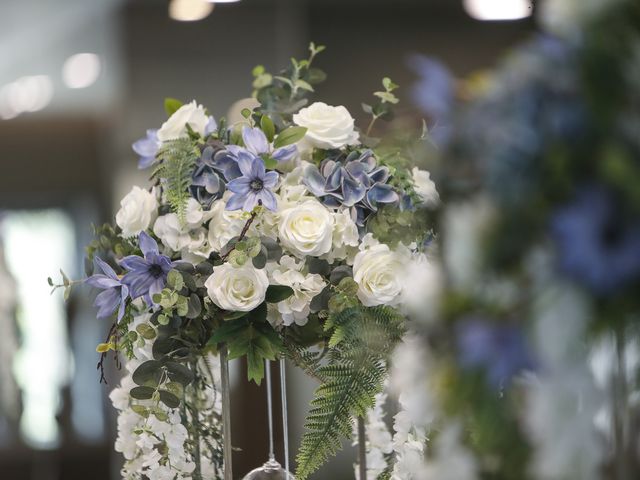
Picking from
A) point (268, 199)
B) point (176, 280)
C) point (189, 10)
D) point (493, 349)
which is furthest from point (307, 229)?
point (189, 10)

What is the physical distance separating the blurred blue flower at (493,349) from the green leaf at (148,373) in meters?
0.64

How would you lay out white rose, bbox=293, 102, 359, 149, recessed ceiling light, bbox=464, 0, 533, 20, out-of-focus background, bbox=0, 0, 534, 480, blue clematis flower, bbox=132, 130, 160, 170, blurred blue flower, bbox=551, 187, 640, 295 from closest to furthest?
blurred blue flower, bbox=551, 187, 640, 295 → white rose, bbox=293, 102, 359, 149 → blue clematis flower, bbox=132, 130, 160, 170 → recessed ceiling light, bbox=464, 0, 533, 20 → out-of-focus background, bbox=0, 0, 534, 480

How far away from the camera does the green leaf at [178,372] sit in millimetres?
1064

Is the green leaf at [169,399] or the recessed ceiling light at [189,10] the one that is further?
the recessed ceiling light at [189,10]

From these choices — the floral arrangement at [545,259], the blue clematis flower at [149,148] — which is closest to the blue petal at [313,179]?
the blue clematis flower at [149,148]

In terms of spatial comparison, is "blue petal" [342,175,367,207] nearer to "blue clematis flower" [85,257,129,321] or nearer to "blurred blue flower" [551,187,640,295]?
"blue clematis flower" [85,257,129,321]

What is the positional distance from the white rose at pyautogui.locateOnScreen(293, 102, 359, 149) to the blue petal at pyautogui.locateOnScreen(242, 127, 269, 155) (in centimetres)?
7

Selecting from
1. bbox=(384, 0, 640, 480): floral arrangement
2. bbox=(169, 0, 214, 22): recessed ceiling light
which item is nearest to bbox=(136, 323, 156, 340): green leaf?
bbox=(384, 0, 640, 480): floral arrangement

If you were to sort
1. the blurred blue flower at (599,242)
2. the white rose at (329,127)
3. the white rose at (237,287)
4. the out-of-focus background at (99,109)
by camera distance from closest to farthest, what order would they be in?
the blurred blue flower at (599,242), the white rose at (237,287), the white rose at (329,127), the out-of-focus background at (99,109)

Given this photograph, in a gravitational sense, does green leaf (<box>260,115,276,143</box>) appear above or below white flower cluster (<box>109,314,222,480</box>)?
above

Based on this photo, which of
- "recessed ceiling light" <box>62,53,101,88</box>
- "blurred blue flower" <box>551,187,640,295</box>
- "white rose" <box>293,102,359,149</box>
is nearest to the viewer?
"blurred blue flower" <box>551,187,640,295</box>

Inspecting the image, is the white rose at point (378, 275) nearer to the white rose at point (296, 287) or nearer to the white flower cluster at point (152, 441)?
the white rose at point (296, 287)

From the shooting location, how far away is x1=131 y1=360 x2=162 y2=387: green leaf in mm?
1065

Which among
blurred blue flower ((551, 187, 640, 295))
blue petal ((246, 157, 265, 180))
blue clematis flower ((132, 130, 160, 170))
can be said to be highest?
blue clematis flower ((132, 130, 160, 170))
